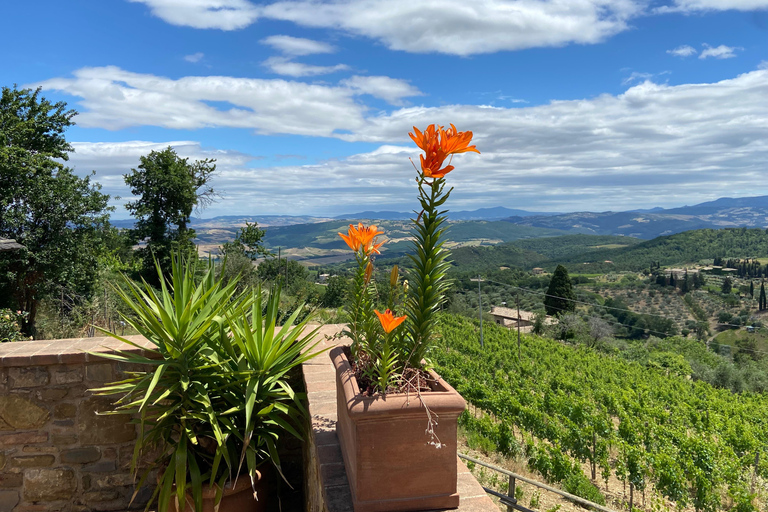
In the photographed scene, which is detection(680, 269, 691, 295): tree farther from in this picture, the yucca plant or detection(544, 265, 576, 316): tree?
the yucca plant

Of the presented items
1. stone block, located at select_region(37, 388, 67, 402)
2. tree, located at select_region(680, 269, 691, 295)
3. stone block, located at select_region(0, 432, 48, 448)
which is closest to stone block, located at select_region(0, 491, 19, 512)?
stone block, located at select_region(0, 432, 48, 448)

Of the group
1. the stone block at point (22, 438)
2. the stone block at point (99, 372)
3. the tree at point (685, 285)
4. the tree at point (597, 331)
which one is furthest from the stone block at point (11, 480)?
the tree at point (685, 285)

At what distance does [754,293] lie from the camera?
61.6 m

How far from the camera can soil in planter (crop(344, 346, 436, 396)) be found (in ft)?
5.75

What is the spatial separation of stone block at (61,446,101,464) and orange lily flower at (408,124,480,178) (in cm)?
308

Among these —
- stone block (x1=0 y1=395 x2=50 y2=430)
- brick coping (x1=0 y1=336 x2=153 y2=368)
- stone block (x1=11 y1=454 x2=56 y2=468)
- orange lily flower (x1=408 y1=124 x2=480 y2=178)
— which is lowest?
stone block (x1=11 y1=454 x2=56 y2=468)

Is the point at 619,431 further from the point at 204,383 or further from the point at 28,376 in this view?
the point at 28,376

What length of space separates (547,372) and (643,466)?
7.32m

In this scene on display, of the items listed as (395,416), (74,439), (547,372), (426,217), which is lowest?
(547,372)

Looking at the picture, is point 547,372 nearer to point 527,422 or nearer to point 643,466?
point 527,422

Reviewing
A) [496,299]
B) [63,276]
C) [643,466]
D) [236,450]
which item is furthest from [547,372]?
[496,299]

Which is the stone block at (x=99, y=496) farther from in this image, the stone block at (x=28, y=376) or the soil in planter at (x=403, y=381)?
the soil in planter at (x=403, y=381)

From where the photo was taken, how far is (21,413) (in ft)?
10.3

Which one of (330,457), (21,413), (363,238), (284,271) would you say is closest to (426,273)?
(363,238)
